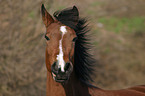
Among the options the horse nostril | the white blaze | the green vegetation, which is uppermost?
the white blaze

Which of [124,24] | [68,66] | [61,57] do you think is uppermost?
Result: [61,57]

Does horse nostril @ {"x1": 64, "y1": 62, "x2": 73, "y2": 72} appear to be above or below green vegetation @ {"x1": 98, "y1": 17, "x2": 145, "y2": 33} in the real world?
above

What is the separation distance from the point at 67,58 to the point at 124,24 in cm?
978

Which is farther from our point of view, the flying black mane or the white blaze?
the flying black mane

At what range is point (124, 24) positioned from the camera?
11.3 metres

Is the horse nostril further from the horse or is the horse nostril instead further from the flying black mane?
the flying black mane

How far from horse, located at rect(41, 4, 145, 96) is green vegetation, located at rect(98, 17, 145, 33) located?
8.07m

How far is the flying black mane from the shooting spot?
2.38 m

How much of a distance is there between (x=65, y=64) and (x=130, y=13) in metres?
11.3

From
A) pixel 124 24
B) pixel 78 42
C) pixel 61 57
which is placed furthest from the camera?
pixel 124 24

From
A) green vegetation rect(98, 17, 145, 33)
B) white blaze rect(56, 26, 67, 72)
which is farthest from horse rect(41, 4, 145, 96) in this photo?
green vegetation rect(98, 17, 145, 33)

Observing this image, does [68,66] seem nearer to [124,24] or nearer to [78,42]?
[78,42]

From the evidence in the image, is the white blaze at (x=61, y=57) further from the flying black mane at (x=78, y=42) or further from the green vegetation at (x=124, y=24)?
the green vegetation at (x=124, y=24)

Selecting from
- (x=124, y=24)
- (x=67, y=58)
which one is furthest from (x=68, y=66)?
(x=124, y=24)
